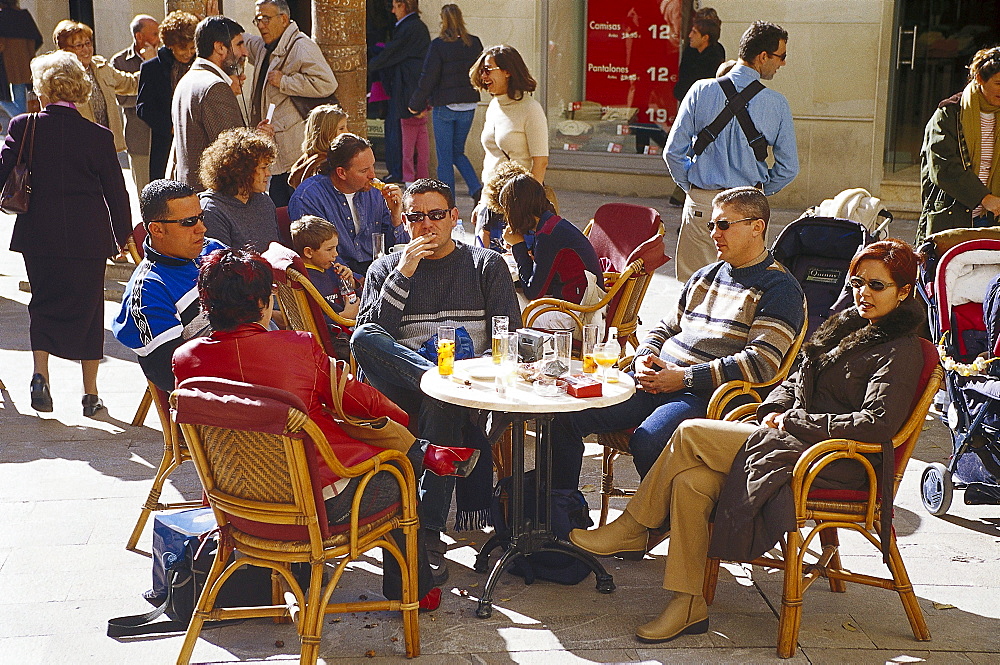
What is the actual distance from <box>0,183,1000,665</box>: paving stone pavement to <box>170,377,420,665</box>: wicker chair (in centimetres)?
24

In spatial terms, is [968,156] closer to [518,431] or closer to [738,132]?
[738,132]

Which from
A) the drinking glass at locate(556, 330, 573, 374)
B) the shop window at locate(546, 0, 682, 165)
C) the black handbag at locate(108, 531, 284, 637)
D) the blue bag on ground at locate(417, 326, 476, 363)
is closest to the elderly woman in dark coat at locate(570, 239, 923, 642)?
the drinking glass at locate(556, 330, 573, 374)

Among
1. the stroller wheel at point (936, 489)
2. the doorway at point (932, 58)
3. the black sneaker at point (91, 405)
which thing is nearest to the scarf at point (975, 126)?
the stroller wheel at point (936, 489)

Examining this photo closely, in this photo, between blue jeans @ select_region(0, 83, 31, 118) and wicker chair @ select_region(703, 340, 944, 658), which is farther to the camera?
blue jeans @ select_region(0, 83, 31, 118)

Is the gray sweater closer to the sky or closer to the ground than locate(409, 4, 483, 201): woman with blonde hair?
closer to the ground

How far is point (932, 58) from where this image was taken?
40.8 ft

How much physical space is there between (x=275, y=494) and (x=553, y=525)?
1.39 meters

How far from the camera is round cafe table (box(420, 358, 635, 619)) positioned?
4191 mm

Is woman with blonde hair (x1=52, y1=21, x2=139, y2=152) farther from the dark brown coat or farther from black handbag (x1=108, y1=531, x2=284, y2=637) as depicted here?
the dark brown coat

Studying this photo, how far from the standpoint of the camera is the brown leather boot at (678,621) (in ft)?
13.4

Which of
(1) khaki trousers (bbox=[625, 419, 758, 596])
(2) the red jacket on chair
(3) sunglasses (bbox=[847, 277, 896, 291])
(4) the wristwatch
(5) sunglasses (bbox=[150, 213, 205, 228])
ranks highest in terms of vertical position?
(5) sunglasses (bbox=[150, 213, 205, 228])

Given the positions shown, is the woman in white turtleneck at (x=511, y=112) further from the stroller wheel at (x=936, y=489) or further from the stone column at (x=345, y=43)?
the stroller wheel at (x=936, y=489)

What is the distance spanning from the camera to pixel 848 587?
4.52 metres

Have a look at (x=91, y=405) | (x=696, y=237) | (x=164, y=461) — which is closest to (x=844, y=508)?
(x=164, y=461)
